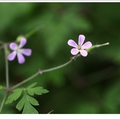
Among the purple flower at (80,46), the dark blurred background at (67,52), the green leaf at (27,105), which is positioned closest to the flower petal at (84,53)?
the purple flower at (80,46)

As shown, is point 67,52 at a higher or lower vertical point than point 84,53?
higher

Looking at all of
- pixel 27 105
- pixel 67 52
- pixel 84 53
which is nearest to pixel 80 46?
pixel 84 53

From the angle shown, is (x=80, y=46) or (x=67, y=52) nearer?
(x=80, y=46)

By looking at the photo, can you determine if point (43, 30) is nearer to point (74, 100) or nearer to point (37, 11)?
point (37, 11)

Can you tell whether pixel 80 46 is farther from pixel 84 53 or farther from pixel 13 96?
pixel 13 96

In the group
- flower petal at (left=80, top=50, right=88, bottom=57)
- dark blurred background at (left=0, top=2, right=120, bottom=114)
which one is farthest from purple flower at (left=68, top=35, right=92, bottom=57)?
dark blurred background at (left=0, top=2, right=120, bottom=114)

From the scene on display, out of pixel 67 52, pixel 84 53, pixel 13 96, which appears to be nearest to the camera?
pixel 84 53

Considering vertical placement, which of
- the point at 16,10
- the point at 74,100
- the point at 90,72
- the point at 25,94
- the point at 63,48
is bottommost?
the point at 25,94

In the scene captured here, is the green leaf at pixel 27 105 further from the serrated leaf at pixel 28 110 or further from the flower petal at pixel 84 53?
the flower petal at pixel 84 53

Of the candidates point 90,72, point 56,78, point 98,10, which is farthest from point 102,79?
point 98,10
